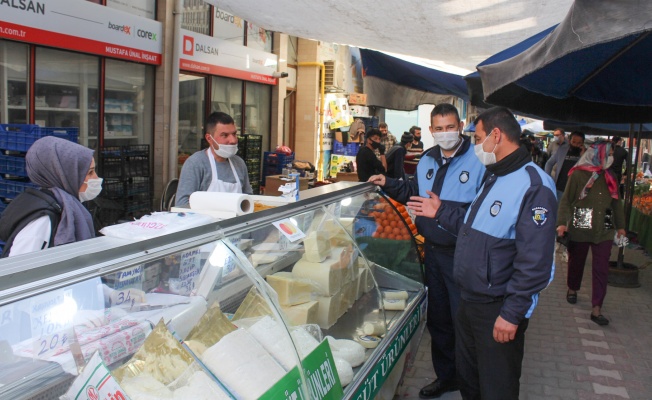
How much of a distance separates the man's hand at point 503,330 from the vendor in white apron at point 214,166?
2100 mm

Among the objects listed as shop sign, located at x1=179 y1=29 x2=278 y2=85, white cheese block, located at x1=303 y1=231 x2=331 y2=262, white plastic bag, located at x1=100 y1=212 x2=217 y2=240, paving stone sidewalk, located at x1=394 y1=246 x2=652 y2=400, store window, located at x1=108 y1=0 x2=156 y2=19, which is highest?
store window, located at x1=108 y1=0 x2=156 y2=19

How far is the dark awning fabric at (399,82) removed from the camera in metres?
8.20

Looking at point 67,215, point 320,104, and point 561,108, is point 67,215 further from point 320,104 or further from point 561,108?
point 320,104

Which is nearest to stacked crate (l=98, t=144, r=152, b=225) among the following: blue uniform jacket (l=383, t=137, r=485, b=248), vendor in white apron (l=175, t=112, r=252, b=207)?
vendor in white apron (l=175, t=112, r=252, b=207)

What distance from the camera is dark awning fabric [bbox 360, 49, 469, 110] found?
8203mm

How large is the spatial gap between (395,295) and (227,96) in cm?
905

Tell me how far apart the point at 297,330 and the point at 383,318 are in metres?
1.11

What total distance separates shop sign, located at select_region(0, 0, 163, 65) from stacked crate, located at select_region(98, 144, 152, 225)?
1552 millimetres

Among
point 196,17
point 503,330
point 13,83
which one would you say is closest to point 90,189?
point 503,330

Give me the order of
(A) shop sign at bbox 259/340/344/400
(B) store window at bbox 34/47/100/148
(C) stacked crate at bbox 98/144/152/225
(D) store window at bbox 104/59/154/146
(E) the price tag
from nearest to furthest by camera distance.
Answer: (A) shop sign at bbox 259/340/344/400 < (E) the price tag < (B) store window at bbox 34/47/100/148 < (C) stacked crate at bbox 98/144/152/225 < (D) store window at bbox 104/59/154/146

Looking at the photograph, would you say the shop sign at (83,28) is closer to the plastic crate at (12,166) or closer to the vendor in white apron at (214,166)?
the plastic crate at (12,166)

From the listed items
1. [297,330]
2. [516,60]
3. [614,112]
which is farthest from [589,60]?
[297,330]

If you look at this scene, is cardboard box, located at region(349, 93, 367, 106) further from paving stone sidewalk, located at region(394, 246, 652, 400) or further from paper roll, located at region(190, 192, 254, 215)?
paper roll, located at region(190, 192, 254, 215)

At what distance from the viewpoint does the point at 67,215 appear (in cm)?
271
